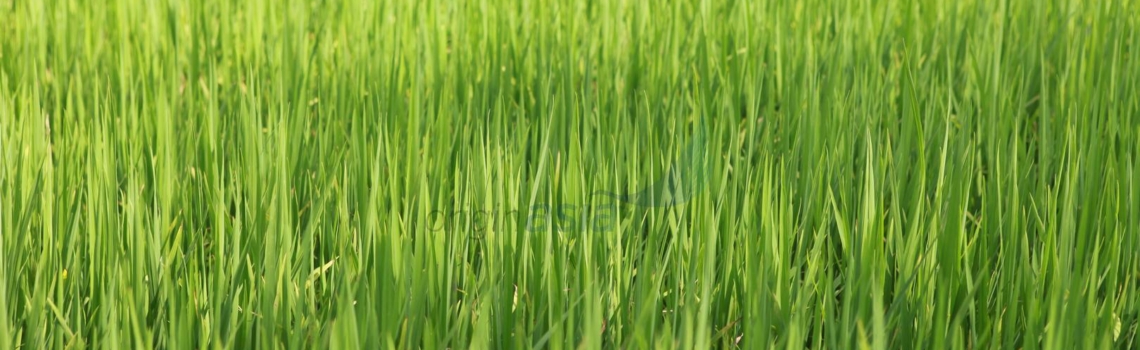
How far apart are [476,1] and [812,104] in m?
0.96

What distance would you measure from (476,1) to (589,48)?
36cm

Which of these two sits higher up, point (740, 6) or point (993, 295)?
point (740, 6)

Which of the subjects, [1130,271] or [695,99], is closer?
[1130,271]

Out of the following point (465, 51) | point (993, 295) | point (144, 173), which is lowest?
point (993, 295)

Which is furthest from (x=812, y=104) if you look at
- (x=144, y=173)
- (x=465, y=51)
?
(x=144, y=173)

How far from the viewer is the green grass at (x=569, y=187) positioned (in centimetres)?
105

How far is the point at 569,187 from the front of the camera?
123cm

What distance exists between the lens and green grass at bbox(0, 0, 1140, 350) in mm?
1050

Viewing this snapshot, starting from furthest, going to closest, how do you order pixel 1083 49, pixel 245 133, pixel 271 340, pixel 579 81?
pixel 579 81 < pixel 1083 49 < pixel 245 133 < pixel 271 340

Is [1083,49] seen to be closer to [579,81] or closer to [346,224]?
[579,81]

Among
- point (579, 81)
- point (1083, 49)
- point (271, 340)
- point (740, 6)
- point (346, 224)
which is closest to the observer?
point (271, 340)

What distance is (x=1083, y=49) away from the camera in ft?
6.06

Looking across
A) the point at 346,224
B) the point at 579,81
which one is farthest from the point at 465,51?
the point at 346,224

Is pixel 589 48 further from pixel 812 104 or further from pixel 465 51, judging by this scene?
pixel 812 104
